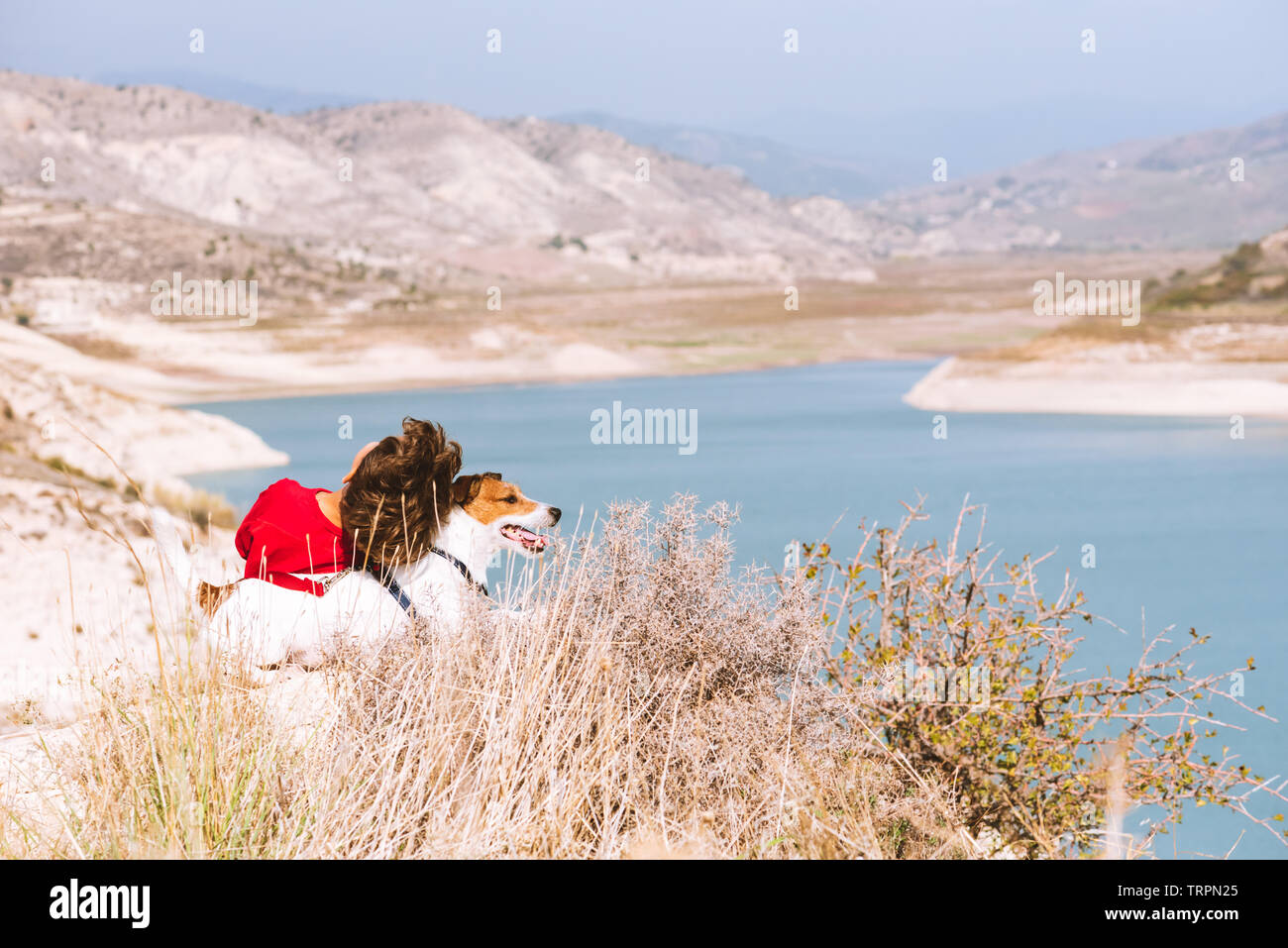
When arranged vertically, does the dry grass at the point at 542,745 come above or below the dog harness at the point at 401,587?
below

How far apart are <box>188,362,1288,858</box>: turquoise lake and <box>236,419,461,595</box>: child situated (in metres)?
3.94

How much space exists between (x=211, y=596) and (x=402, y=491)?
28.2 inches

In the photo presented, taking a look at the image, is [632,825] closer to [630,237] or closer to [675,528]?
[675,528]

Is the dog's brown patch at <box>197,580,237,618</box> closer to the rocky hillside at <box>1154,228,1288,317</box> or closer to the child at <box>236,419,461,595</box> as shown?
the child at <box>236,419,461,595</box>

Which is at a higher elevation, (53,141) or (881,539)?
(53,141)

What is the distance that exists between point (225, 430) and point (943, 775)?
88.5 feet

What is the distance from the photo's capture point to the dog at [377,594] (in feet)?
13.3

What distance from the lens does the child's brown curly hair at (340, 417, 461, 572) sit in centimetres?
398

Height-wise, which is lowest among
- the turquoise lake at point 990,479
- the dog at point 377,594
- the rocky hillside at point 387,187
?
the turquoise lake at point 990,479

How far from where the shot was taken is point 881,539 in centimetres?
551

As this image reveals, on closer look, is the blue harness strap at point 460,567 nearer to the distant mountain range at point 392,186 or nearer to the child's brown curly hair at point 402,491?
the child's brown curly hair at point 402,491

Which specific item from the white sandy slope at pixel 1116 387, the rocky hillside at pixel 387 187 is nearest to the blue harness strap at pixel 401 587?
the white sandy slope at pixel 1116 387
